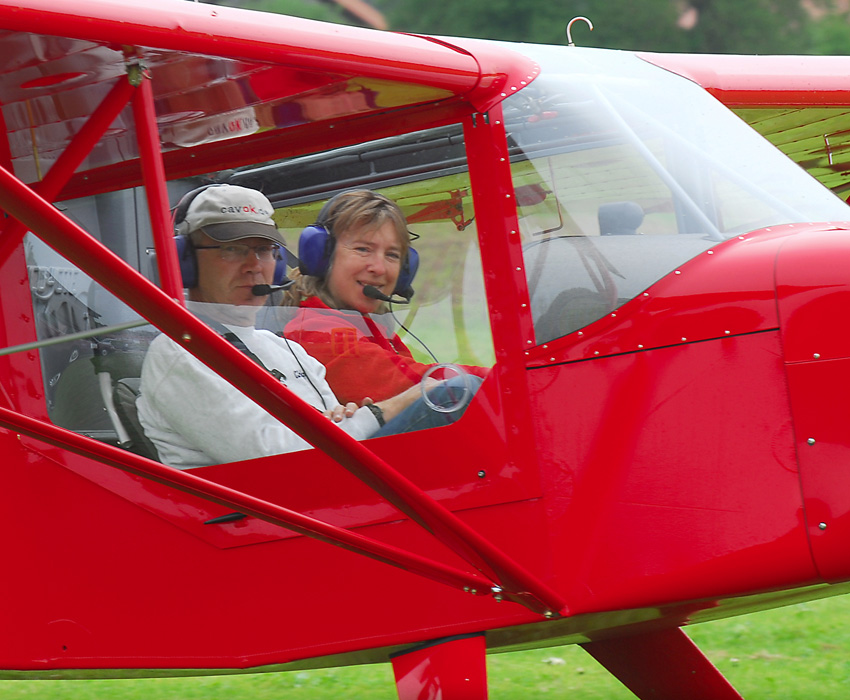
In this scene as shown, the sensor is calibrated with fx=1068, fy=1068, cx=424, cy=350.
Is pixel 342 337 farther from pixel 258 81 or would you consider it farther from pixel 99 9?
pixel 99 9

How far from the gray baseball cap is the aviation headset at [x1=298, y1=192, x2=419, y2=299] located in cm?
11

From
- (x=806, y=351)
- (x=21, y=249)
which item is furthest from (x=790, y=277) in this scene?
(x=21, y=249)

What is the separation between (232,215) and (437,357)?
0.73 m

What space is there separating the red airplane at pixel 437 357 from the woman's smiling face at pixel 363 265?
0.33 ft

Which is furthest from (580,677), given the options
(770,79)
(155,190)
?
(155,190)

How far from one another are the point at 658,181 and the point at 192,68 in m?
1.30

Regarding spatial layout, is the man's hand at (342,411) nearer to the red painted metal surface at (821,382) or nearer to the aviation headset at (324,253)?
the aviation headset at (324,253)

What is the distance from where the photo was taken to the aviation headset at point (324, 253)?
302 cm

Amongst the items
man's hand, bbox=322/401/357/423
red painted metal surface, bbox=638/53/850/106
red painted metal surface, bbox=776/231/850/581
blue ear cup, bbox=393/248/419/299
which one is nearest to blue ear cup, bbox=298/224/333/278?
blue ear cup, bbox=393/248/419/299

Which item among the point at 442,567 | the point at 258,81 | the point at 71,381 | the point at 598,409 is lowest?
the point at 442,567

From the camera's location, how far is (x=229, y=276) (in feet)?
10.1

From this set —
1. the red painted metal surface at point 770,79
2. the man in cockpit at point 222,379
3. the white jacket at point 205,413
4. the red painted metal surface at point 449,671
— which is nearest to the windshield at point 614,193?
the man in cockpit at point 222,379

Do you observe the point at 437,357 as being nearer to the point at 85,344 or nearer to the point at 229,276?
the point at 229,276

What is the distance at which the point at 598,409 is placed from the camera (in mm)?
2814
